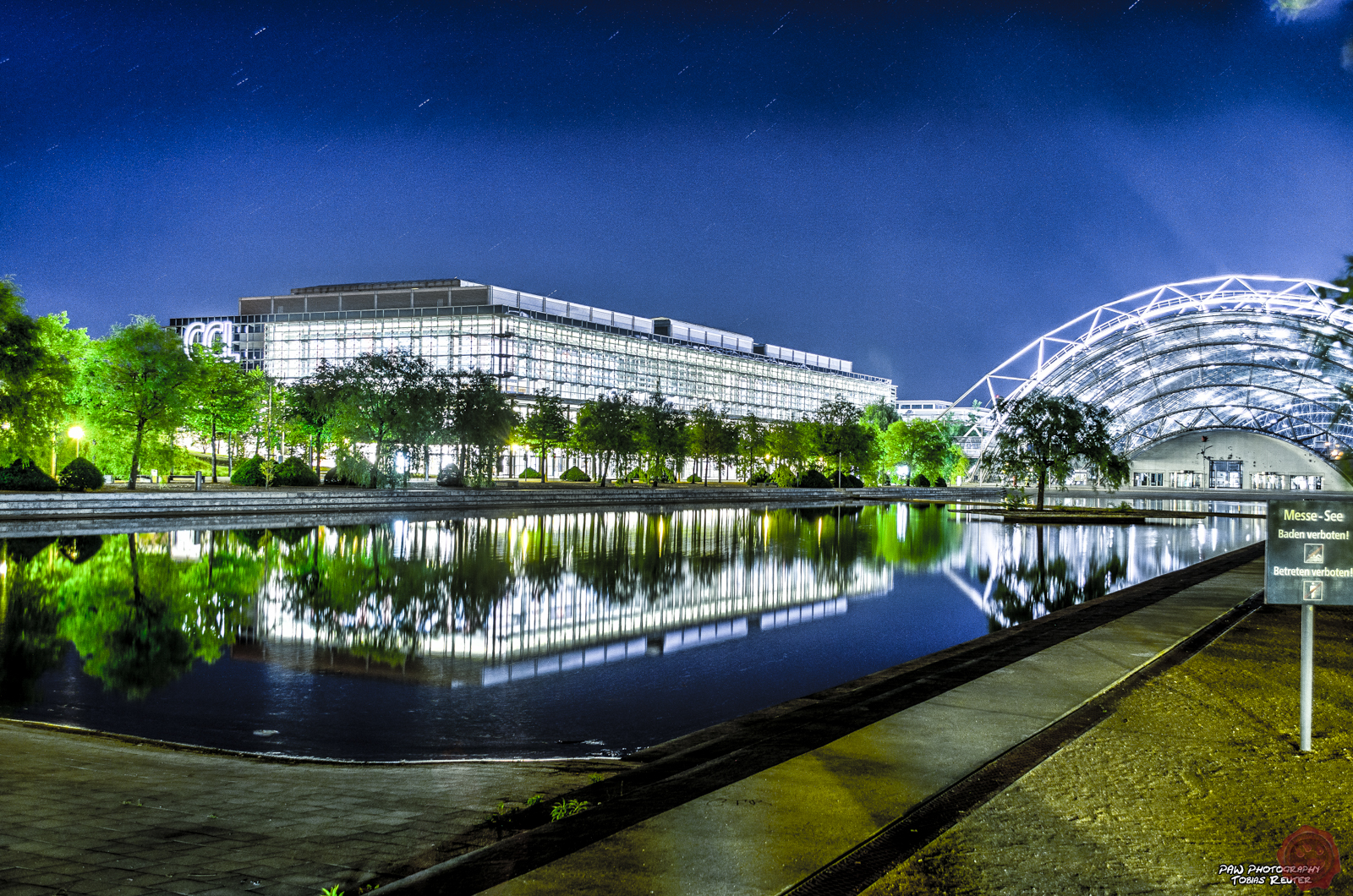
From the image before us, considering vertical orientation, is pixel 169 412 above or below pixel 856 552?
above

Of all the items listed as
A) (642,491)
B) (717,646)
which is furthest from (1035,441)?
(717,646)

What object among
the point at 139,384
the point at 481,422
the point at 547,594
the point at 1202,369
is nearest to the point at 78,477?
the point at 139,384

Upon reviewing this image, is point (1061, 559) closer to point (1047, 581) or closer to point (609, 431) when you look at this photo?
point (1047, 581)

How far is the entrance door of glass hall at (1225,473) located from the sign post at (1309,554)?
14283cm

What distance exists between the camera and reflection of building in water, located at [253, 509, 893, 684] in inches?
533

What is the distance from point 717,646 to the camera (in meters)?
13.8

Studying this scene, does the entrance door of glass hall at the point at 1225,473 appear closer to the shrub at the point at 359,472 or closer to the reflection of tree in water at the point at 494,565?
the reflection of tree in water at the point at 494,565

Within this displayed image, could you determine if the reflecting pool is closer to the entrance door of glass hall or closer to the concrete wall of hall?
the concrete wall of hall

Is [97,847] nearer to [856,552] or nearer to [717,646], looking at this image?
[717,646]

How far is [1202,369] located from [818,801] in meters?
120

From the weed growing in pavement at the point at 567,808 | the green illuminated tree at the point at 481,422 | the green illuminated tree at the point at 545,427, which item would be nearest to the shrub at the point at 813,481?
the green illuminated tree at the point at 545,427

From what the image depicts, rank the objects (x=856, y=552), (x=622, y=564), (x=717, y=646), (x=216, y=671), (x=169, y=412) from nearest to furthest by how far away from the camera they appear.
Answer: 1. (x=216, y=671)
2. (x=717, y=646)
3. (x=622, y=564)
4. (x=856, y=552)
5. (x=169, y=412)

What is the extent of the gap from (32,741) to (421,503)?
42.6 m

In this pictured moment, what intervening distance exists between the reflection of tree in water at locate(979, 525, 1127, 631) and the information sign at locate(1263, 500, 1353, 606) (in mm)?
8334
